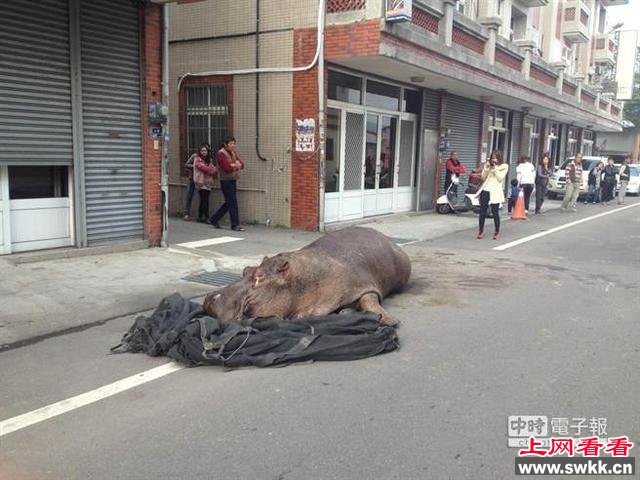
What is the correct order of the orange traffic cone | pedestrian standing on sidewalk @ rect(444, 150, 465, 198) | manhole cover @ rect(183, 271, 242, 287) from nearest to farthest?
manhole cover @ rect(183, 271, 242, 287) → the orange traffic cone → pedestrian standing on sidewalk @ rect(444, 150, 465, 198)

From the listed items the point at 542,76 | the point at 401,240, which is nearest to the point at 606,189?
the point at 542,76

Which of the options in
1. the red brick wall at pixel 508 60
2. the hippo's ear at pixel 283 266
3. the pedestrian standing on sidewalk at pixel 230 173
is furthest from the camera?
the red brick wall at pixel 508 60

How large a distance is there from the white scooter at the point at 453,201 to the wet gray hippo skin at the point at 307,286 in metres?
11.2

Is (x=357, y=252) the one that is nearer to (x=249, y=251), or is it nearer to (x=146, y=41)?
(x=249, y=251)

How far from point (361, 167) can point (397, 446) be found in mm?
11492

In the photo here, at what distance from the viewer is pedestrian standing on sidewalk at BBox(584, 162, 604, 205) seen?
78.3 ft

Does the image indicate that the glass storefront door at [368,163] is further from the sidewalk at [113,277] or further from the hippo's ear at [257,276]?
the hippo's ear at [257,276]

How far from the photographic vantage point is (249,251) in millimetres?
10453

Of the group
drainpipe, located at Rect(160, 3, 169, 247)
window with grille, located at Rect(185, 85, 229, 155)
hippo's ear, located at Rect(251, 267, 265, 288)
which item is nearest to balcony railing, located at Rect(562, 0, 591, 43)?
window with grille, located at Rect(185, 85, 229, 155)

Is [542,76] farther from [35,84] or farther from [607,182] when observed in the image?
[35,84]

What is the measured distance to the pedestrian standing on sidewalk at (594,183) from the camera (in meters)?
23.9

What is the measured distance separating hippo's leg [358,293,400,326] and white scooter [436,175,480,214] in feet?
38.7

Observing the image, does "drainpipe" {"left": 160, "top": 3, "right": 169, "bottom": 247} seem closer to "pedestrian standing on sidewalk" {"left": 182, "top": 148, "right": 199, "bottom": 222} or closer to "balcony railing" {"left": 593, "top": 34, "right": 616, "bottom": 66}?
"pedestrian standing on sidewalk" {"left": 182, "top": 148, "right": 199, "bottom": 222}

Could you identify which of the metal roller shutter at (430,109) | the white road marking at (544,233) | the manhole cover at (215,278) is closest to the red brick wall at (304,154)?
the white road marking at (544,233)
